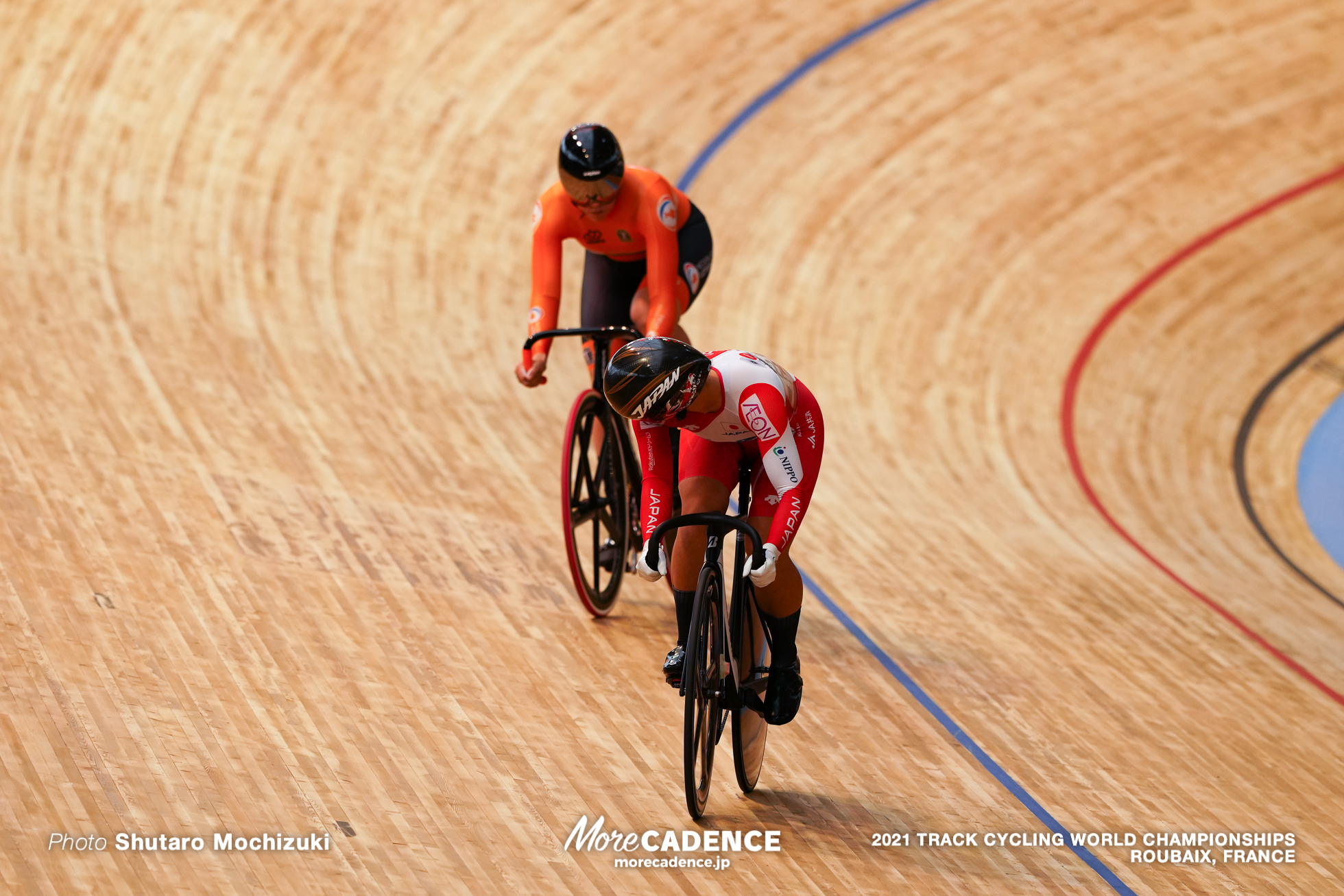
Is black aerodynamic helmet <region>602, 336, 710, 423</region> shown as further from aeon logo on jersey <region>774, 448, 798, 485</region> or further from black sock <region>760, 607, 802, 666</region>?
black sock <region>760, 607, 802, 666</region>

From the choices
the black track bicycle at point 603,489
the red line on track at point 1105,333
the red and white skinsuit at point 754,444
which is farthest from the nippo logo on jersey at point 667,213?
the red line on track at point 1105,333

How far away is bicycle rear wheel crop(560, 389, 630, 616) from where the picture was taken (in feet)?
11.7

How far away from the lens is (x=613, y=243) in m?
3.64

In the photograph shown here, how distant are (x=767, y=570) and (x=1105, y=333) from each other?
4.72 meters

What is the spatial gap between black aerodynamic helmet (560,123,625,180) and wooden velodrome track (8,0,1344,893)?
1.22m

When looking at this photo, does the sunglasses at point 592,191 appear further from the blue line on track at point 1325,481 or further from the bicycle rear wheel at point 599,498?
the blue line on track at point 1325,481

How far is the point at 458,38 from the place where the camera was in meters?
7.23

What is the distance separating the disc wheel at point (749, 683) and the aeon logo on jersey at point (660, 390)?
0.49 meters

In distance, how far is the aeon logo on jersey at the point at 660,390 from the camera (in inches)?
96.5

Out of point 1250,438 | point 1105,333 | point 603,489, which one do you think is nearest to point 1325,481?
point 1250,438

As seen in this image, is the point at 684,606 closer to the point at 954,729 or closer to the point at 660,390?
the point at 660,390

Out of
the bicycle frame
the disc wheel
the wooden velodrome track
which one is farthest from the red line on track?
the bicycle frame

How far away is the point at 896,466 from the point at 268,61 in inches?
156

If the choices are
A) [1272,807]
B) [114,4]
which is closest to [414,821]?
[1272,807]
